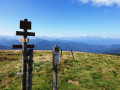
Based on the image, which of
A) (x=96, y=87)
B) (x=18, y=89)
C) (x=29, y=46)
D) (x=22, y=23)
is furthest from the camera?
(x=96, y=87)

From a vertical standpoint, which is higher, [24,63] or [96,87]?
[24,63]

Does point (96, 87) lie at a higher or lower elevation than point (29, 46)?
lower

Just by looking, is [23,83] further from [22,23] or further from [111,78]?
[111,78]

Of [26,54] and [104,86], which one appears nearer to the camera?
[26,54]

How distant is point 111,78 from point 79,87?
6.51 metres

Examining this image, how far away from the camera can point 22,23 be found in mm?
8547

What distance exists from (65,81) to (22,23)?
10.9 metres

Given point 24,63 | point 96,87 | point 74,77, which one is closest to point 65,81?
point 74,77

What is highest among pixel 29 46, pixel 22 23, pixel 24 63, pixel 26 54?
pixel 22 23

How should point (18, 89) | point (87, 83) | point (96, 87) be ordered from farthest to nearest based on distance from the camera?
point (87, 83) < point (96, 87) < point (18, 89)

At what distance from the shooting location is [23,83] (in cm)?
881

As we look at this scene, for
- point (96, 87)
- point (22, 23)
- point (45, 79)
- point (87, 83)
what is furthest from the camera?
point (45, 79)

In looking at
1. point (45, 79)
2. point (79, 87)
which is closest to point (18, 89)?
point (45, 79)

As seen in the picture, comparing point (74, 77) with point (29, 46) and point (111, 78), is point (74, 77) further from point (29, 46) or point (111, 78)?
point (29, 46)
